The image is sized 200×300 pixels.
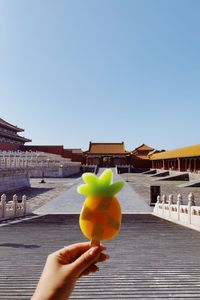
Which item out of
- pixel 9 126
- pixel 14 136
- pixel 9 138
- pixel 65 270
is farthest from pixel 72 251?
pixel 9 126

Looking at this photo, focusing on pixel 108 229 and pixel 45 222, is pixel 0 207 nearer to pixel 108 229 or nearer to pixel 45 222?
pixel 45 222

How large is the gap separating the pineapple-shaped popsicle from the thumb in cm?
9

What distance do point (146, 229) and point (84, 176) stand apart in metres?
10.5

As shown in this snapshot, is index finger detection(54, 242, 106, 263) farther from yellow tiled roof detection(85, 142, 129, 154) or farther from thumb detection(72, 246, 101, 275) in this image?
yellow tiled roof detection(85, 142, 129, 154)

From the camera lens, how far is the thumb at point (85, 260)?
1413 millimetres

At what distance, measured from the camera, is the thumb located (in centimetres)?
141

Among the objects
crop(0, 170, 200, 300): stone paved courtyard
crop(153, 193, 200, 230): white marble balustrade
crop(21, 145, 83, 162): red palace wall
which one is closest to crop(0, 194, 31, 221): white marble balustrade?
crop(0, 170, 200, 300): stone paved courtyard

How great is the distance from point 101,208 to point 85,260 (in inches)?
11.1

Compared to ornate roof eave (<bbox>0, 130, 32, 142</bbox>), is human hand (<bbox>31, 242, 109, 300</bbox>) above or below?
below

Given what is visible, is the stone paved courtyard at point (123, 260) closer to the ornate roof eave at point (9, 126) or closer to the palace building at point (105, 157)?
the ornate roof eave at point (9, 126)

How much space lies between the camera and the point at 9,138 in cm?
5544

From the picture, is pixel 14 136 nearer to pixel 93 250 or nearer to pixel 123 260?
pixel 123 260

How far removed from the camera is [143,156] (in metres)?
73.4

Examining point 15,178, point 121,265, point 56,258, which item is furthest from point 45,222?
point 15,178
